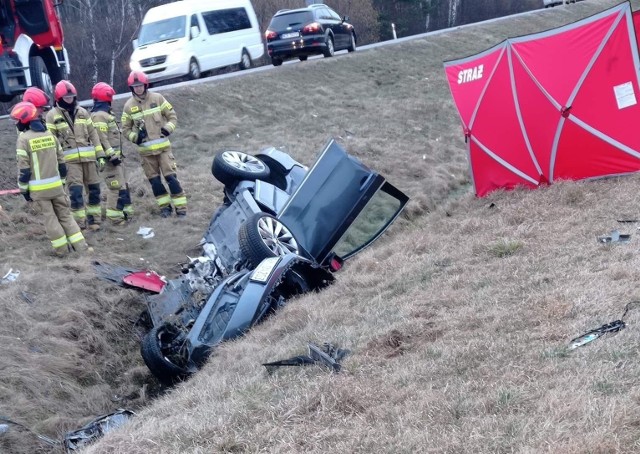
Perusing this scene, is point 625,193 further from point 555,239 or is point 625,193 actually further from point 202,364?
point 202,364

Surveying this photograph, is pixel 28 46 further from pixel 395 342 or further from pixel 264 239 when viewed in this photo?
pixel 395 342

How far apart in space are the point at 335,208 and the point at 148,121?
11.4 ft

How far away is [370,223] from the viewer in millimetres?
7887

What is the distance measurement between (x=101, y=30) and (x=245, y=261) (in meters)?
31.7

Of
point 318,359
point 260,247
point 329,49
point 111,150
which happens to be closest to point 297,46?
point 329,49

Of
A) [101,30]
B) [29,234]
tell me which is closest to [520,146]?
[29,234]

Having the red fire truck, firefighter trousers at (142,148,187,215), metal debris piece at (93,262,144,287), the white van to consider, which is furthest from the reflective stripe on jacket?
the white van

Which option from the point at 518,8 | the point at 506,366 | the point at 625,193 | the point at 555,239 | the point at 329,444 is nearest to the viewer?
the point at 329,444

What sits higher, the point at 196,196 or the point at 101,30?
the point at 101,30

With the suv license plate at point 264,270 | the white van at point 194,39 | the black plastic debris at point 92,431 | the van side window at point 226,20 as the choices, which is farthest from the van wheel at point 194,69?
the black plastic debris at point 92,431

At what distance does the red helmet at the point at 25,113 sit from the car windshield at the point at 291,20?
1478cm

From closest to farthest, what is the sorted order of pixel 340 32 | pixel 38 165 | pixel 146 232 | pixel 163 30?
pixel 38 165 → pixel 146 232 → pixel 163 30 → pixel 340 32

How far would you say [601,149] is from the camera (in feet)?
31.0

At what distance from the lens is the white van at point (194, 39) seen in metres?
19.1
